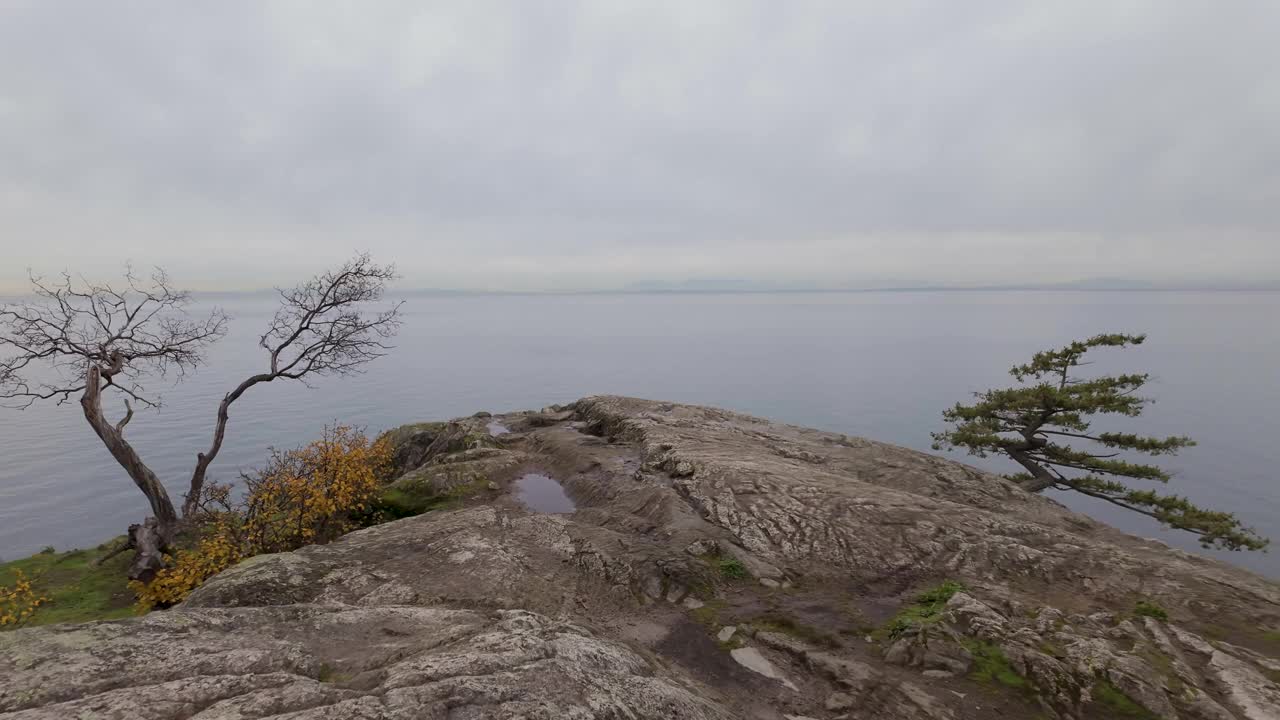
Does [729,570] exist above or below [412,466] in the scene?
above

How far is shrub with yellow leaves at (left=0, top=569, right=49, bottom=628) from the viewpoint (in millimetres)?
18406

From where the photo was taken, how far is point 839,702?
10258 millimetres

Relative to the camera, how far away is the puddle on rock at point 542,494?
21.2 meters

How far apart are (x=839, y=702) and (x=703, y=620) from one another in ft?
12.9

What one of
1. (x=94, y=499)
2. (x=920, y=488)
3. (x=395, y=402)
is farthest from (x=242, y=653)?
(x=395, y=402)

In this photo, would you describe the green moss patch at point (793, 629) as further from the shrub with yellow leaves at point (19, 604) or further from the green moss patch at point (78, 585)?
the shrub with yellow leaves at point (19, 604)

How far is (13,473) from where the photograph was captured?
201ft

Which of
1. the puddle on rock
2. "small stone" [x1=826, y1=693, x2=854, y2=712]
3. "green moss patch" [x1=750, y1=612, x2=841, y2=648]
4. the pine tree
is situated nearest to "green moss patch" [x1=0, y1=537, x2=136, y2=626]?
the puddle on rock

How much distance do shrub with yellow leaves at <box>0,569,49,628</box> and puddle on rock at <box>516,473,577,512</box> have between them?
1810cm

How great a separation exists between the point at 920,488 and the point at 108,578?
37.1 meters

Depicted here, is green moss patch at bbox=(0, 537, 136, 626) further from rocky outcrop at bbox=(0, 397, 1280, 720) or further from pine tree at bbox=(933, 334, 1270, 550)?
pine tree at bbox=(933, 334, 1270, 550)

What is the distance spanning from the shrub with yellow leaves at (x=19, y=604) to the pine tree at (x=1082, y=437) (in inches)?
1920

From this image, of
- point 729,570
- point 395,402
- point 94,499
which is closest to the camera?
point 729,570

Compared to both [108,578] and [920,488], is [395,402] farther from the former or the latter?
[920,488]
